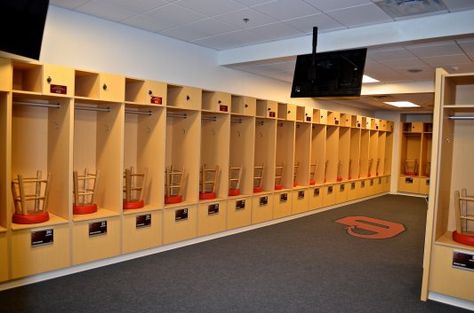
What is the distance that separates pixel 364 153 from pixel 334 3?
7239 millimetres

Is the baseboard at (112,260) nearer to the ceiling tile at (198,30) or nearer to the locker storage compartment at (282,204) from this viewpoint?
the locker storage compartment at (282,204)

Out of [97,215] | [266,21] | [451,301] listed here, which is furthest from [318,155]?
[97,215]

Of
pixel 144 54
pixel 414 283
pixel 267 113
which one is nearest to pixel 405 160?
pixel 267 113

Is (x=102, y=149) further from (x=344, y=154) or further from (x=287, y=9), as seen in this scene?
(x=344, y=154)

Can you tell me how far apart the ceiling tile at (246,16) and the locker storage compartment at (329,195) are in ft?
15.4

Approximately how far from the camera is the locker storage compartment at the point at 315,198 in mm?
7945

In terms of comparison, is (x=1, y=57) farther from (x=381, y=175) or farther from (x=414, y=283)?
(x=381, y=175)

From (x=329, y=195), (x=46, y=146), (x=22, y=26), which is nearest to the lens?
(x=22, y=26)

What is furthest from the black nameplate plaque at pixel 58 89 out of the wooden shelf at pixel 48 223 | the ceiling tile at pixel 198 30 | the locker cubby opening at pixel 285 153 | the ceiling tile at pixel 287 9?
the locker cubby opening at pixel 285 153

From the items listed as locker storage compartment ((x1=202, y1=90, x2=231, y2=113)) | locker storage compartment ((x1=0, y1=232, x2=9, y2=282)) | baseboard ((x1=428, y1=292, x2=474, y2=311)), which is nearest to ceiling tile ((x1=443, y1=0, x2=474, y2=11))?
baseboard ((x1=428, y1=292, x2=474, y2=311))

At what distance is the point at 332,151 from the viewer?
29.5 ft

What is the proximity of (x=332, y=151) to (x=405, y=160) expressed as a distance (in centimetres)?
495

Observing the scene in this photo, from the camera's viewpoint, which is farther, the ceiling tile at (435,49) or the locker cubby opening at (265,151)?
the locker cubby opening at (265,151)

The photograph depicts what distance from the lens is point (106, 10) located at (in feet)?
14.6
